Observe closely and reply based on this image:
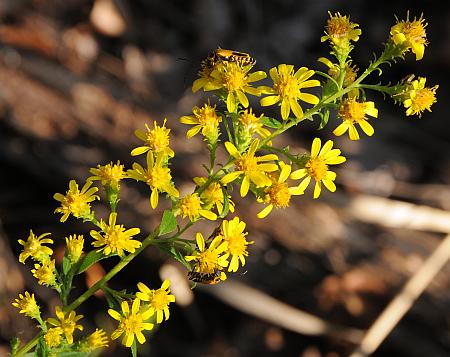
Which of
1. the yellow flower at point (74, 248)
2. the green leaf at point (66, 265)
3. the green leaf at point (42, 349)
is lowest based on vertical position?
the green leaf at point (42, 349)

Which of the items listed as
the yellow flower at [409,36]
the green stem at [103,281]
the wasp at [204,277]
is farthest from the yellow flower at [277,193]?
the yellow flower at [409,36]

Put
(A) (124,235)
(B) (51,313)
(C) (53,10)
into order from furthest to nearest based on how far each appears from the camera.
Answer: (C) (53,10)
(B) (51,313)
(A) (124,235)

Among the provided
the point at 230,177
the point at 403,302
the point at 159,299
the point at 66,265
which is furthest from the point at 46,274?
the point at 403,302

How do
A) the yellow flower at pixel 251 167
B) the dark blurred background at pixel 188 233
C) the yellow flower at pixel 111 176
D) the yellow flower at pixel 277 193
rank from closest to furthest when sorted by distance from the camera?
1. the yellow flower at pixel 251 167
2. the yellow flower at pixel 277 193
3. the yellow flower at pixel 111 176
4. the dark blurred background at pixel 188 233

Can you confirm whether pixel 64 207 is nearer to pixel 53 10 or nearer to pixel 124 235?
pixel 124 235

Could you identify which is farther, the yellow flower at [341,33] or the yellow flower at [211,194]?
the yellow flower at [341,33]

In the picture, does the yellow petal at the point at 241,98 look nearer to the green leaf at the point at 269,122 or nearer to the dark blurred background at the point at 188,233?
the green leaf at the point at 269,122

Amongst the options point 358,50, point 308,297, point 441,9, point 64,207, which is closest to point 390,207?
point 308,297
